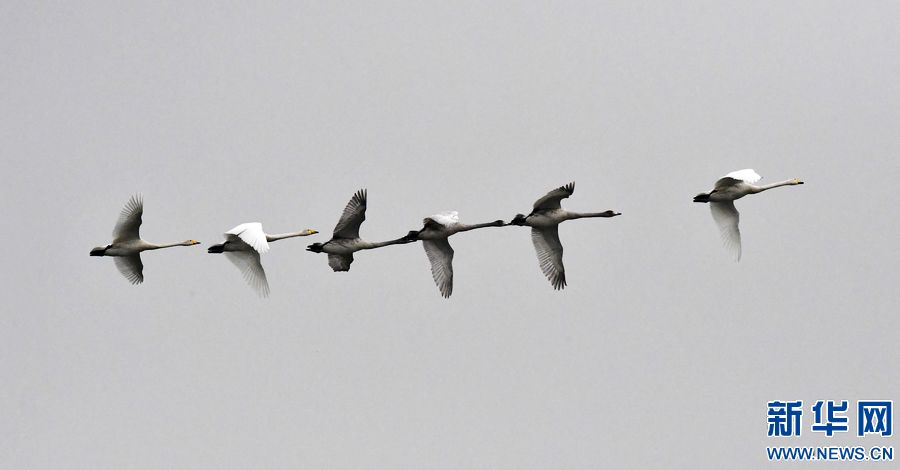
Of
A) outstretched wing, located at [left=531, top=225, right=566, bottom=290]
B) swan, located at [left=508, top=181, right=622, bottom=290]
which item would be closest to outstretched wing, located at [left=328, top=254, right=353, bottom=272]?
swan, located at [left=508, top=181, right=622, bottom=290]

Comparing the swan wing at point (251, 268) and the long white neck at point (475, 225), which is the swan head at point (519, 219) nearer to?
the long white neck at point (475, 225)

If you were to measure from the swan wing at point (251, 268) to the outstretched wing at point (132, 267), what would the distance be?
4186 mm

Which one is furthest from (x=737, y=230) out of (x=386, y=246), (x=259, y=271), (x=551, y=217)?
(x=259, y=271)

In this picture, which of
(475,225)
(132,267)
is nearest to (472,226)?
(475,225)

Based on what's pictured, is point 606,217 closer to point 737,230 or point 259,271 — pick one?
point 737,230

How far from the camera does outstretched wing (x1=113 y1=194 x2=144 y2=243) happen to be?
251 feet

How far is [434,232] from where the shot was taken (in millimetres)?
76438

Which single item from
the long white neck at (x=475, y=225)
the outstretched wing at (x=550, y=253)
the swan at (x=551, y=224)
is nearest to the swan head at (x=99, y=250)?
the long white neck at (x=475, y=225)

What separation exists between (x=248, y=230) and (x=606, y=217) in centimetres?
1405

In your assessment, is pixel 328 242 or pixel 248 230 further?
pixel 328 242

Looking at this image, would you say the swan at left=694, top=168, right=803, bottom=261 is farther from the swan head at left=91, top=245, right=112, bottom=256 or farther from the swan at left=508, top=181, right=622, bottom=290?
the swan head at left=91, top=245, right=112, bottom=256

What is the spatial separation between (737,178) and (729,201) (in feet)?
8.21

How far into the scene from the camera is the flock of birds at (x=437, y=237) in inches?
2995

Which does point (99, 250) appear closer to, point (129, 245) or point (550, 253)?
point (129, 245)
